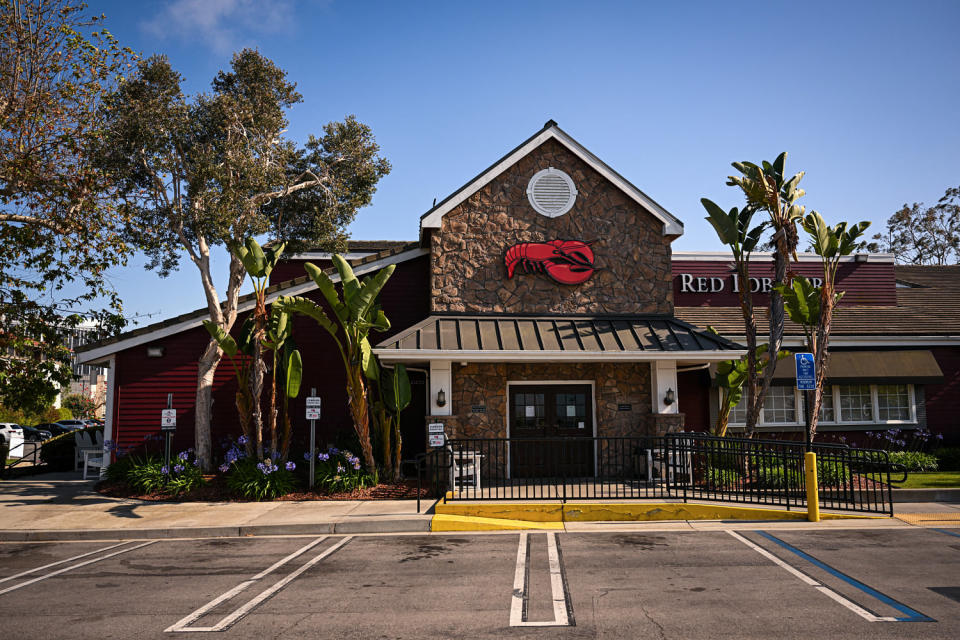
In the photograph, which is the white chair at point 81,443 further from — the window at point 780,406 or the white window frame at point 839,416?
the window at point 780,406

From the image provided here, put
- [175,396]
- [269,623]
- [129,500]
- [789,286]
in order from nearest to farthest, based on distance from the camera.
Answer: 1. [269,623]
2. [129,500]
3. [789,286]
4. [175,396]

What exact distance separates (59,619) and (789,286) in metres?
14.6

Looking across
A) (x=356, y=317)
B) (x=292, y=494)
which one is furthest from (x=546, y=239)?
(x=292, y=494)

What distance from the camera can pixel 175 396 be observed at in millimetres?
16312

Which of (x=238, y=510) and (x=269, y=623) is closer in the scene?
(x=269, y=623)

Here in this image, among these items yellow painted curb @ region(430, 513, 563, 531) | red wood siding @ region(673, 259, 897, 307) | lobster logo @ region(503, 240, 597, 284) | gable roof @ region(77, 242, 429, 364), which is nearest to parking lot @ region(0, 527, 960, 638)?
yellow painted curb @ region(430, 513, 563, 531)

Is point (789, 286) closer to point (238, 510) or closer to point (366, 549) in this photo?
point (366, 549)

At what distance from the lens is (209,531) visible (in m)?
10.9

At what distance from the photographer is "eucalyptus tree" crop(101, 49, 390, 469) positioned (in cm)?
1484

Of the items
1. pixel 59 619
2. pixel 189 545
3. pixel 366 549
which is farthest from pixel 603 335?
pixel 59 619

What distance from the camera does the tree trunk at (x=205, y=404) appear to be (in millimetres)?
15289

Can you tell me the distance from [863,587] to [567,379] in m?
8.55

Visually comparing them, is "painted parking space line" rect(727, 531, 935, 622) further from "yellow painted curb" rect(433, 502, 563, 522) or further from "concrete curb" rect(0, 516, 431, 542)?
"concrete curb" rect(0, 516, 431, 542)

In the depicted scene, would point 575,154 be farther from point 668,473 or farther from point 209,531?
point 209,531
